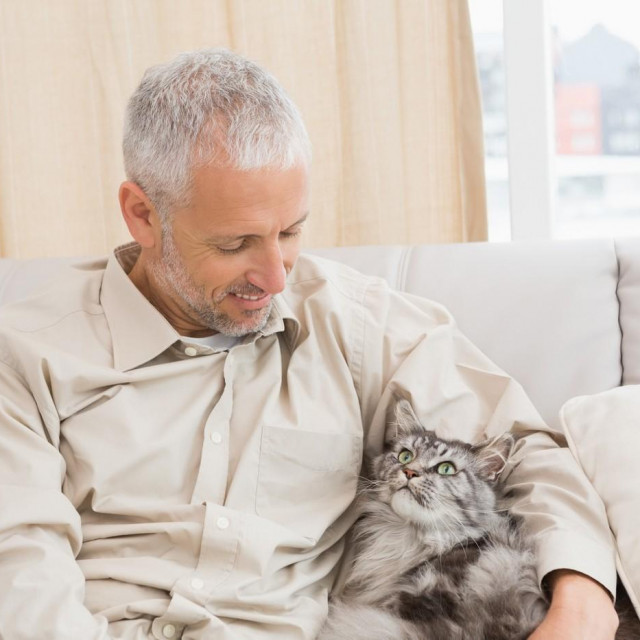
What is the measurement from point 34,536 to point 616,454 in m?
1.01

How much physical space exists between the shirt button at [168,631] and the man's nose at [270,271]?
0.60 meters

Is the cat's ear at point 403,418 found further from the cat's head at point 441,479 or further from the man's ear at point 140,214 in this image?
the man's ear at point 140,214

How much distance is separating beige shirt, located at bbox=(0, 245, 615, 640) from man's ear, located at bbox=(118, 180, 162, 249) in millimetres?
95

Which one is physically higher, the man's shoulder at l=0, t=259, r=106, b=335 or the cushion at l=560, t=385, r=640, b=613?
the man's shoulder at l=0, t=259, r=106, b=335

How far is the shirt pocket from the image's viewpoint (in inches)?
62.8

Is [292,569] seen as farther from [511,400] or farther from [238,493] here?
[511,400]

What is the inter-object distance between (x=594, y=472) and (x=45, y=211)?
1.95 m

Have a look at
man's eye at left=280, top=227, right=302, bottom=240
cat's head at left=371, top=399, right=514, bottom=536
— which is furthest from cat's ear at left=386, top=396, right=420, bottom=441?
man's eye at left=280, top=227, right=302, bottom=240

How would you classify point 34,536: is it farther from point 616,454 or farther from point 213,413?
point 616,454

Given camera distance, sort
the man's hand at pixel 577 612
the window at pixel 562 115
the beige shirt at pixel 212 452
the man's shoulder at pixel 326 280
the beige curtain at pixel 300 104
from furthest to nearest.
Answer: the window at pixel 562 115
the beige curtain at pixel 300 104
the man's shoulder at pixel 326 280
the beige shirt at pixel 212 452
the man's hand at pixel 577 612

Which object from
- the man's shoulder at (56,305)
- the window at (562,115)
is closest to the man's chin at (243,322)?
the man's shoulder at (56,305)

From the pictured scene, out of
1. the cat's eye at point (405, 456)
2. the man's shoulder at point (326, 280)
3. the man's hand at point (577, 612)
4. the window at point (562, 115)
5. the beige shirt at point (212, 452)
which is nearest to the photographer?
the man's hand at point (577, 612)

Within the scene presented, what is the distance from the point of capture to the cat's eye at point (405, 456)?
1632mm

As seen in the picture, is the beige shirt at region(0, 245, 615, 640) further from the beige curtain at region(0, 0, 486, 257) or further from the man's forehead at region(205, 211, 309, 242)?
the beige curtain at region(0, 0, 486, 257)
